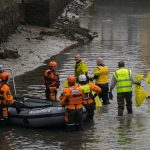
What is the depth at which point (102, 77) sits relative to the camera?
18.5 metres

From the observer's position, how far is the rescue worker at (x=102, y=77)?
18.4m

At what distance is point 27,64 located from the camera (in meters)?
27.4

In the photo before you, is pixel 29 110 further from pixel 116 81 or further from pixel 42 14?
pixel 42 14

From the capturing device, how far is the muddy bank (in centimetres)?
2734

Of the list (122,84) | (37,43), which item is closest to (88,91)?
(122,84)

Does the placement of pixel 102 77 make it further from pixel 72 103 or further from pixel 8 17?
pixel 8 17

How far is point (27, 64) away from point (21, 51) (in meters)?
2.73

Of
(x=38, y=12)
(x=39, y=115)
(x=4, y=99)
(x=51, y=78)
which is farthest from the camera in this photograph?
(x=38, y=12)

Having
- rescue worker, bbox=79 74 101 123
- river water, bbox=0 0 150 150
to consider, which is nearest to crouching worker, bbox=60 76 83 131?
river water, bbox=0 0 150 150

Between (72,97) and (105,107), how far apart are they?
11.8 ft

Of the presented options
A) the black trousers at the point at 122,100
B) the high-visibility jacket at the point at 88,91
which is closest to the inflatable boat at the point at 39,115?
the high-visibility jacket at the point at 88,91

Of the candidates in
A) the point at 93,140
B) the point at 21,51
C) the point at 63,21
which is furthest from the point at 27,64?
the point at 63,21

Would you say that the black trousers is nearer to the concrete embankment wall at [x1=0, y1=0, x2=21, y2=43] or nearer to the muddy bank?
the muddy bank

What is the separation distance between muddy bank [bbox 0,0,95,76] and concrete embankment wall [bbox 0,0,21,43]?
1.24 ft
